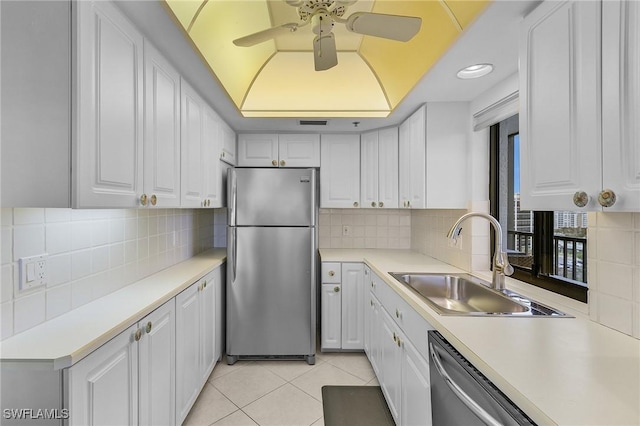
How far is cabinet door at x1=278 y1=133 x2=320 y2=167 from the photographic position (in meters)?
3.11

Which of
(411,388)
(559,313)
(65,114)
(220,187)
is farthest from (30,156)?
(559,313)

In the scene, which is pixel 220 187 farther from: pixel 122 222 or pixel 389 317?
pixel 389 317

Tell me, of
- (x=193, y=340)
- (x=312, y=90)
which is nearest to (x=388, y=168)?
(x=312, y=90)

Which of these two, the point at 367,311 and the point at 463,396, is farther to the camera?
the point at 367,311

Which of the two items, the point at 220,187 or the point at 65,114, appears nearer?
the point at 65,114

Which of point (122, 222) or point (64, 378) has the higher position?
point (122, 222)

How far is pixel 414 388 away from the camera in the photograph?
1.51 m

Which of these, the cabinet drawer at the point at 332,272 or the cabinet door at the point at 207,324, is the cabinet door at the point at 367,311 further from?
the cabinet door at the point at 207,324

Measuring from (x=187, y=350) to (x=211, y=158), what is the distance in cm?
137

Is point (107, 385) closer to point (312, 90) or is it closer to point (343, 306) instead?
point (343, 306)

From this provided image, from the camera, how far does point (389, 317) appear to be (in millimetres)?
1983

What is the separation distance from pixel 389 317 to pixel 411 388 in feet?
1.58

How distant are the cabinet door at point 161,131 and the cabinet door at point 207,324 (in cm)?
74

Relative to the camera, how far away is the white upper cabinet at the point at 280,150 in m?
3.11
